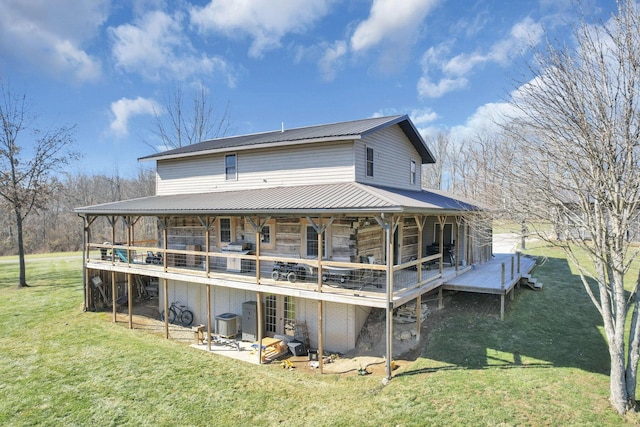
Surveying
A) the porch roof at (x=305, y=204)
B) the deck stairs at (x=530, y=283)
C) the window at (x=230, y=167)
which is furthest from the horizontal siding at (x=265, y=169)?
the deck stairs at (x=530, y=283)

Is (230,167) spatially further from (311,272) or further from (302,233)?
(311,272)

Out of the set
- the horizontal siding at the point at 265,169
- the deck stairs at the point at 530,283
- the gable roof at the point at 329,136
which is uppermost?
the gable roof at the point at 329,136

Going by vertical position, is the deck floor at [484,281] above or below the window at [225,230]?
below

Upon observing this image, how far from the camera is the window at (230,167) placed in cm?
1567

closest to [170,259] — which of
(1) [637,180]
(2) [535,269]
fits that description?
(1) [637,180]

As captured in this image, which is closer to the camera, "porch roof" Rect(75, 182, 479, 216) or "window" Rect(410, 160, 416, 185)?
"porch roof" Rect(75, 182, 479, 216)

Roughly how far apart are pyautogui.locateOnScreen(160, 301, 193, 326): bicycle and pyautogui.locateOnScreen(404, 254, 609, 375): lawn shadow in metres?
9.97

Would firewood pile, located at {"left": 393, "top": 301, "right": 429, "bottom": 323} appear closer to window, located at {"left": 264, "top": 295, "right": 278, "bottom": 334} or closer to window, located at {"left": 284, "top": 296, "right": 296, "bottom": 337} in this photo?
window, located at {"left": 284, "top": 296, "right": 296, "bottom": 337}

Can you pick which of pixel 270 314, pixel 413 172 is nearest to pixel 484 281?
pixel 413 172

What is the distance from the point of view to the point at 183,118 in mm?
33719

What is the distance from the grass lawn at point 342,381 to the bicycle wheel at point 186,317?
6.02ft

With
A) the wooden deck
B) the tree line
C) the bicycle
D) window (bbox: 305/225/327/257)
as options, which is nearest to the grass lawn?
the wooden deck

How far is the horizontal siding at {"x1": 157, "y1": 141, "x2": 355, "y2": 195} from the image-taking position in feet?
43.0

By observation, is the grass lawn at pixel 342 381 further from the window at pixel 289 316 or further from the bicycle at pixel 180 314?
the window at pixel 289 316
